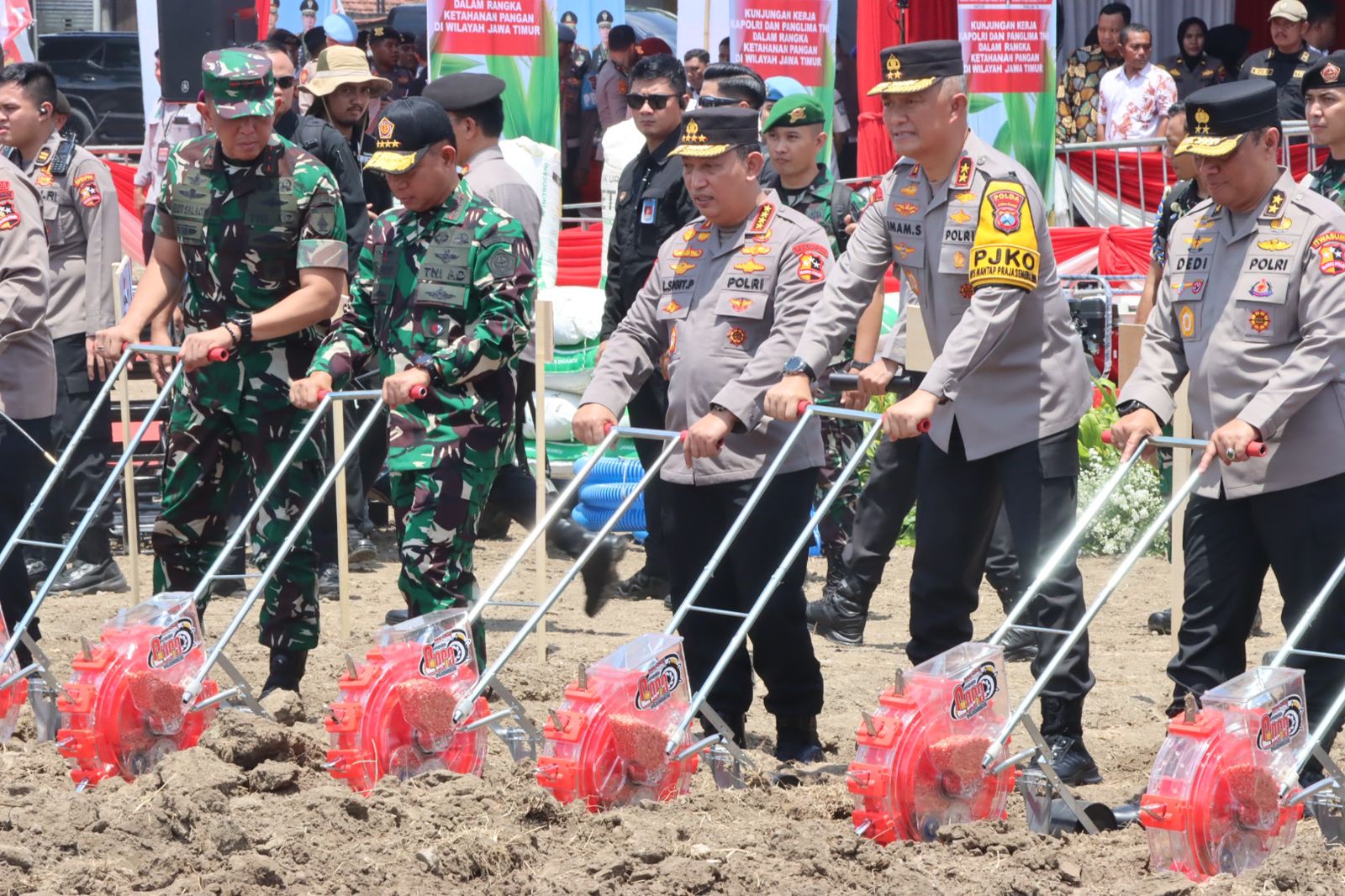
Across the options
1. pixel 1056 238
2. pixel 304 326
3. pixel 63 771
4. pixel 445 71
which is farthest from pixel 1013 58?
pixel 63 771

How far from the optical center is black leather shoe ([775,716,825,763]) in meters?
6.25

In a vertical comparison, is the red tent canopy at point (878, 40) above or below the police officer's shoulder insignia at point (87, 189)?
above

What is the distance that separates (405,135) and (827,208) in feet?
8.88

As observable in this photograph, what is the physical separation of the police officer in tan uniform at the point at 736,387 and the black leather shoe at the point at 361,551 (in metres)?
4.25

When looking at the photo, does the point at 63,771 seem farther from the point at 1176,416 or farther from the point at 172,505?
the point at 1176,416

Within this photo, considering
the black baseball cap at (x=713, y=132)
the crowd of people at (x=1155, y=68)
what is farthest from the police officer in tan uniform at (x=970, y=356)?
the crowd of people at (x=1155, y=68)

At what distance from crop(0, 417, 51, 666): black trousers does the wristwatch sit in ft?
10.3

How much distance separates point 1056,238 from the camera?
44.5 ft

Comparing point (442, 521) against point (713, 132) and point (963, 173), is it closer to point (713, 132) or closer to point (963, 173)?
point (713, 132)

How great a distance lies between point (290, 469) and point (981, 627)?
350cm

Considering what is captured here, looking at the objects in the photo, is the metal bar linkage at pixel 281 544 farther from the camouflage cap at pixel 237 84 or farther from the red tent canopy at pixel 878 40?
the red tent canopy at pixel 878 40

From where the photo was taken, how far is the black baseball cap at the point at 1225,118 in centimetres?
524

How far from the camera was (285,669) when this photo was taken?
22.7 ft

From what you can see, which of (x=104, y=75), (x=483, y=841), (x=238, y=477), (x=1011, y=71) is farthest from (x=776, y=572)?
(x=104, y=75)
